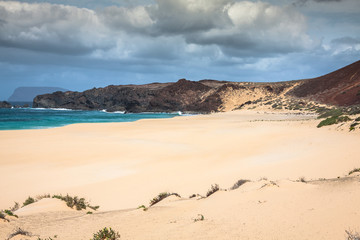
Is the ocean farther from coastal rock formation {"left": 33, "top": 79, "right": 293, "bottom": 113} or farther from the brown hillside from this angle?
the brown hillside

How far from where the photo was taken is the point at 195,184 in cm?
1070

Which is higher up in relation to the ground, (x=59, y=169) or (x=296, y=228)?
(x=296, y=228)

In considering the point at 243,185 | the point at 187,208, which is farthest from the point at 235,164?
the point at 187,208

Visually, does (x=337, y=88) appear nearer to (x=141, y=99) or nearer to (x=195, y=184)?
(x=195, y=184)

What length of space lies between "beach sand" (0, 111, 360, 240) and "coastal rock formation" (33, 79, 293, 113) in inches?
2679

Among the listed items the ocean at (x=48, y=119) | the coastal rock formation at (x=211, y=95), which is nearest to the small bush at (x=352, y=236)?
the ocean at (x=48, y=119)

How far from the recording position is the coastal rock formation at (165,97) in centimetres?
9069

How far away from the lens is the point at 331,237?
410 cm

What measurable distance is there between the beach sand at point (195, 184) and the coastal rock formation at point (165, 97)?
68041 mm

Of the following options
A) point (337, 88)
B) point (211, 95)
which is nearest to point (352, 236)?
point (337, 88)

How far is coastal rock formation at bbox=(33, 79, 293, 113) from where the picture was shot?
298 feet

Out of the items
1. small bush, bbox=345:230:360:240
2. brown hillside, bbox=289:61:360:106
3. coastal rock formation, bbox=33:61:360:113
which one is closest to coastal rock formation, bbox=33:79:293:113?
coastal rock formation, bbox=33:61:360:113

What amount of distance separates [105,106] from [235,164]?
122 m

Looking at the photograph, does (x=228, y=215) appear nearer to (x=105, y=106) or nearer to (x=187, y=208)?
(x=187, y=208)
